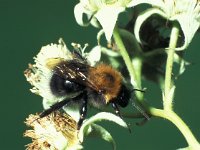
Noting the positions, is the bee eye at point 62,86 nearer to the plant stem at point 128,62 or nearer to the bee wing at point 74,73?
the bee wing at point 74,73

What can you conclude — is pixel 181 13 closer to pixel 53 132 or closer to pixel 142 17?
pixel 142 17

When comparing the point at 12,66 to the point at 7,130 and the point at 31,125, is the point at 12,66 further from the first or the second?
the point at 31,125

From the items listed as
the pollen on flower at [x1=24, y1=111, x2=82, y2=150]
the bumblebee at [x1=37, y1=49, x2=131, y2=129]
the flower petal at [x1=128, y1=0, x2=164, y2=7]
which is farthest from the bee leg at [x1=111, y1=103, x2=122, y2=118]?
the flower petal at [x1=128, y1=0, x2=164, y2=7]

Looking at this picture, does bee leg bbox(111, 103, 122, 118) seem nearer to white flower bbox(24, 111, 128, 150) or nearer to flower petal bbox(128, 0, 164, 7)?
white flower bbox(24, 111, 128, 150)

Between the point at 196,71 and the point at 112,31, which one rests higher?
the point at 112,31

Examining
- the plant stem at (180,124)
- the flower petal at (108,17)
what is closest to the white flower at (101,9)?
the flower petal at (108,17)

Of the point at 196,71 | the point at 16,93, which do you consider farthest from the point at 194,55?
the point at 16,93

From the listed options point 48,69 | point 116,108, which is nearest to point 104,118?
point 116,108
